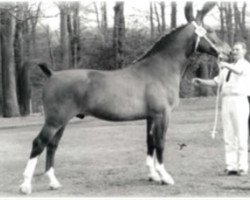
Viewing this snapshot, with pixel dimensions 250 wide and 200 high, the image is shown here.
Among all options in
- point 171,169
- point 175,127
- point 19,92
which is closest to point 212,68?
point 19,92

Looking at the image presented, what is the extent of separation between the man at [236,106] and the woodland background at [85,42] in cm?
1265

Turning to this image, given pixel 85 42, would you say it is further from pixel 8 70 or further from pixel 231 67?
pixel 231 67

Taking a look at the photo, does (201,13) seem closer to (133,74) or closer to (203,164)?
(133,74)

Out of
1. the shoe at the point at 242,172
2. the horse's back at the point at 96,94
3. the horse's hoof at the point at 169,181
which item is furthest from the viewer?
the shoe at the point at 242,172

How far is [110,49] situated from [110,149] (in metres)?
17.0

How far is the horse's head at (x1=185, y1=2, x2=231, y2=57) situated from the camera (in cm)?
817

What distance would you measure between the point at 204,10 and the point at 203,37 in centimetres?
43

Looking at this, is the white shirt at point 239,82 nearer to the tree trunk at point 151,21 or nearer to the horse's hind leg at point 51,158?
the horse's hind leg at point 51,158

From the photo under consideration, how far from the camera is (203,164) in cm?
973

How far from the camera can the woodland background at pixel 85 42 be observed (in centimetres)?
2367

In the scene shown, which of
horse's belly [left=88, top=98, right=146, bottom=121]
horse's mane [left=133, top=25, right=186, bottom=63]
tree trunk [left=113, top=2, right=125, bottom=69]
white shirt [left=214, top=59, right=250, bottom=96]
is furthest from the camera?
tree trunk [left=113, top=2, right=125, bottom=69]

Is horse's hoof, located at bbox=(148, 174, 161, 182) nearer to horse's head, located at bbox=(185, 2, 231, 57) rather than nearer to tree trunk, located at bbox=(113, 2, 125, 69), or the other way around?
horse's head, located at bbox=(185, 2, 231, 57)

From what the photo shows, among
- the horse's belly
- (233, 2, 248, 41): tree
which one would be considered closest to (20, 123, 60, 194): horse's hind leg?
the horse's belly

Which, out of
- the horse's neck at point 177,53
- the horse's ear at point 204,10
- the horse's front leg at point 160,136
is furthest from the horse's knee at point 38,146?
the horse's ear at point 204,10
